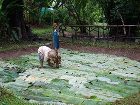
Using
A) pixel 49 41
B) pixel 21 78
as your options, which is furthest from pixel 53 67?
pixel 49 41

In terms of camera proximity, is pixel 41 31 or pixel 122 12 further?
pixel 41 31

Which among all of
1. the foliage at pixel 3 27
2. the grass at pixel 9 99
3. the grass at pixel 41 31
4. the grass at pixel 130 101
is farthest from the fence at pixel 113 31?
the grass at pixel 9 99

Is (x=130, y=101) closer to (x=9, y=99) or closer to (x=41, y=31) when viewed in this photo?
(x=9, y=99)

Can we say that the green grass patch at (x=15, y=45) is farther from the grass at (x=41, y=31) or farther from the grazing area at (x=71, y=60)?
the grass at (x=41, y=31)

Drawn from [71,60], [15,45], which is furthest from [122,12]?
[71,60]

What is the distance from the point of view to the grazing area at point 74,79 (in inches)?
368

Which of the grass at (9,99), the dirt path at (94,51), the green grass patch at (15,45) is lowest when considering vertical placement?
the grass at (9,99)

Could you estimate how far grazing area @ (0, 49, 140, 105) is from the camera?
9.35 metres

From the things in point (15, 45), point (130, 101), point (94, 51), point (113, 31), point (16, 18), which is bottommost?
point (130, 101)

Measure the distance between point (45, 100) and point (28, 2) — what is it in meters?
14.1

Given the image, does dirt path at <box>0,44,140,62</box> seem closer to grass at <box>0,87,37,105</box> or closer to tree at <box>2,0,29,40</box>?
tree at <box>2,0,29,40</box>

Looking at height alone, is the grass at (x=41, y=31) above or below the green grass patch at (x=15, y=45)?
above

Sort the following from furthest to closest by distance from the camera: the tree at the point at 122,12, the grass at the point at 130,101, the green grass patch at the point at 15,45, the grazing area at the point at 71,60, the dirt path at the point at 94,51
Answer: the tree at the point at 122,12
the green grass patch at the point at 15,45
the dirt path at the point at 94,51
the grazing area at the point at 71,60
the grass at the point at 130,101

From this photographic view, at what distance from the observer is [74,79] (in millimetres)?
11312
